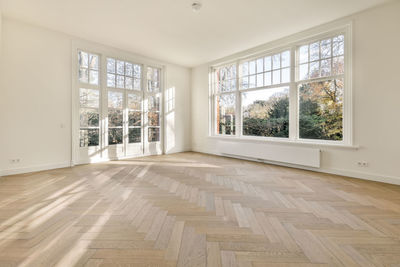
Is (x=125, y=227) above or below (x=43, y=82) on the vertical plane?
below

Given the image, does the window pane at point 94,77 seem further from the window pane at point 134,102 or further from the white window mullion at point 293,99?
the white window mullion at point 293,99

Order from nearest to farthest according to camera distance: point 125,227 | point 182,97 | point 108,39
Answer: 1. point 125,227
2. point 108,39
3. point 182,97

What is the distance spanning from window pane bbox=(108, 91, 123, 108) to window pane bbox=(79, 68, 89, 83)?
24.4 inches

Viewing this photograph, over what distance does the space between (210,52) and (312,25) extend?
2.53m

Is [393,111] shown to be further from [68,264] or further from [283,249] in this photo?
[68,264]

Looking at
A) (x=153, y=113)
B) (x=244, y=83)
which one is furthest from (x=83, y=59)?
(x=244, y=83)

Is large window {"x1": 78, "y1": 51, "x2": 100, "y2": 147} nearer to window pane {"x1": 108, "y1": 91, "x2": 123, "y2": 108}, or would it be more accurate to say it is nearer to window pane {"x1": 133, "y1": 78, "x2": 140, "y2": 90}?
window pane {"x1": 108, "y1": 91, "x2": 123, "y2": 108}

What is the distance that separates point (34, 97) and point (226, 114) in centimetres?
478

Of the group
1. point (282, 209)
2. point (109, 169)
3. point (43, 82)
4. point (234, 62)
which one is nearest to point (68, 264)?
point (282, 209)

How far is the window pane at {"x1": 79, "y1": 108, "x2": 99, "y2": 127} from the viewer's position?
15.9 feet

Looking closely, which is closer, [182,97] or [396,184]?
[396,184]

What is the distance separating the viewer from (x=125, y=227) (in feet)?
6.29

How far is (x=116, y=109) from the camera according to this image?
17.8ft

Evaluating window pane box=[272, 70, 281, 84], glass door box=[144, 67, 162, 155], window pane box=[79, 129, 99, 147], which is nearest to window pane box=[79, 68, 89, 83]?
window pane box=[79, 129, 99, 147]
